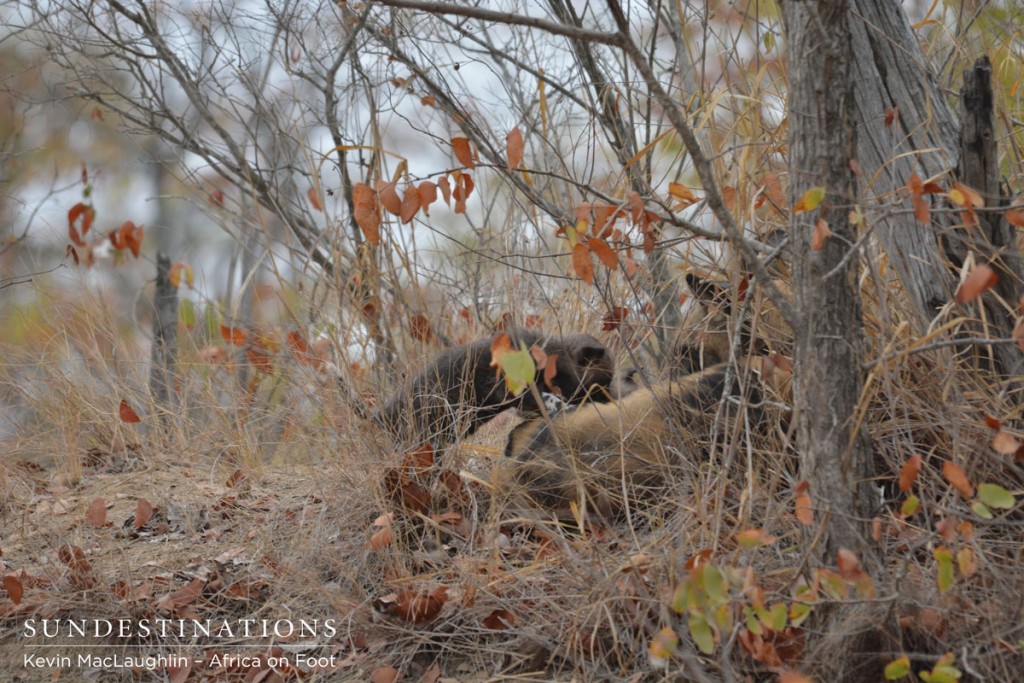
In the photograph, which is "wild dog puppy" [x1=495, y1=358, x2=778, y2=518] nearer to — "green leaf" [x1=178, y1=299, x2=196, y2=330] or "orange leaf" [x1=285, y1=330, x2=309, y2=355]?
"orange leaf" [x1=285, y1=330, x2=309, y2=355]

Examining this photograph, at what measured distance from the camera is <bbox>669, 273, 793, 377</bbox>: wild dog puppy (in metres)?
3.45

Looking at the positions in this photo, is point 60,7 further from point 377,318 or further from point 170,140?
point 377,318

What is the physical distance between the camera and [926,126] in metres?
3.51

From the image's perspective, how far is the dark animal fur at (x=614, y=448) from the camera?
3.50 metres

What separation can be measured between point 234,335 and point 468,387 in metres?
1.89

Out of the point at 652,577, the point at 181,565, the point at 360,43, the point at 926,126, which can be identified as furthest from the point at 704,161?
the point at 360,43

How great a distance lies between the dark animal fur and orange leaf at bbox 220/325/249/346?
80.2 inches

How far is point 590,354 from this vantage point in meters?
4.02

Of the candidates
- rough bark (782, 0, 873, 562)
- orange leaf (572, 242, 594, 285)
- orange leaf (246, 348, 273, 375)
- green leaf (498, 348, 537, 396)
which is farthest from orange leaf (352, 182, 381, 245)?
orange leaf (246, 348, 273, 375)

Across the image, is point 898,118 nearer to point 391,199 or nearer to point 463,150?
point 463,150

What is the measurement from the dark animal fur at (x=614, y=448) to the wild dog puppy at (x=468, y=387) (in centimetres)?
19

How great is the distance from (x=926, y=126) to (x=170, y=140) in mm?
4180

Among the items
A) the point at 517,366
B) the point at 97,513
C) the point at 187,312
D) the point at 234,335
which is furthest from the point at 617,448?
the point at 187,312

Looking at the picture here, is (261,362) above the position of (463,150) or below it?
below
